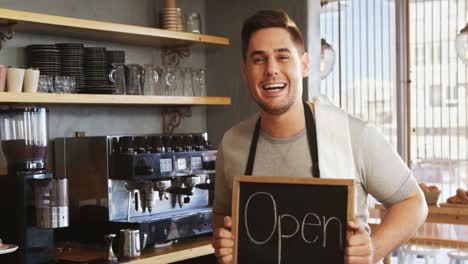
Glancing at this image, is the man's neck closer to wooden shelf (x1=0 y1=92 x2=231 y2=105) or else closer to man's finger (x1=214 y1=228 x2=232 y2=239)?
man's finger (x1=214 y1=228 x2=232 y2=239)

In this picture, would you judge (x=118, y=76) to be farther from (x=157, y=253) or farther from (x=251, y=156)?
(x=251, y=156)

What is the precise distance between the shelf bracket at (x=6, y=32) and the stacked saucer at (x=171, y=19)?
934 millimetres

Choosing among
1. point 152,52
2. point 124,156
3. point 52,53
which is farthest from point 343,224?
point 152,52

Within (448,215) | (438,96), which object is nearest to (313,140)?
(448,215)

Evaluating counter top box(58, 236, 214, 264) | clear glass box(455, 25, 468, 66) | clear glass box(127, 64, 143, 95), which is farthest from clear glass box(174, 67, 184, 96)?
clear glass box(455, 25, 468, 66)

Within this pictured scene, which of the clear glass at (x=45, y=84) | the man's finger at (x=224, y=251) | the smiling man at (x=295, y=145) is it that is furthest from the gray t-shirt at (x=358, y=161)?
the clear glass at (x=45, y=84)

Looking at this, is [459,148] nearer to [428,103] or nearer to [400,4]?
[428,103]

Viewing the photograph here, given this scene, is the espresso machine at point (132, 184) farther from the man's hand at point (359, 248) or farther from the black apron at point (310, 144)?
the man's hand at point (359, 248)

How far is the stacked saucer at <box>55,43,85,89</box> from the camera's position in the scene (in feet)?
10.9

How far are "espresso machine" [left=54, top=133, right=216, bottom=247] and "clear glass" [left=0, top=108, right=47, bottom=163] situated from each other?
30 centimetres

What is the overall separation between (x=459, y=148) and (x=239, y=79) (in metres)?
2.97

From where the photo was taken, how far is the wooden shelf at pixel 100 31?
304 centimetres

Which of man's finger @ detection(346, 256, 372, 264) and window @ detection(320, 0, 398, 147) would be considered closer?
man's finger @ detection(346, 256, 372, 264)

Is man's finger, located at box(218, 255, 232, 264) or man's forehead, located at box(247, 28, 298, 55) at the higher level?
man's forehead, located at box(247, 28, 298, 55)
